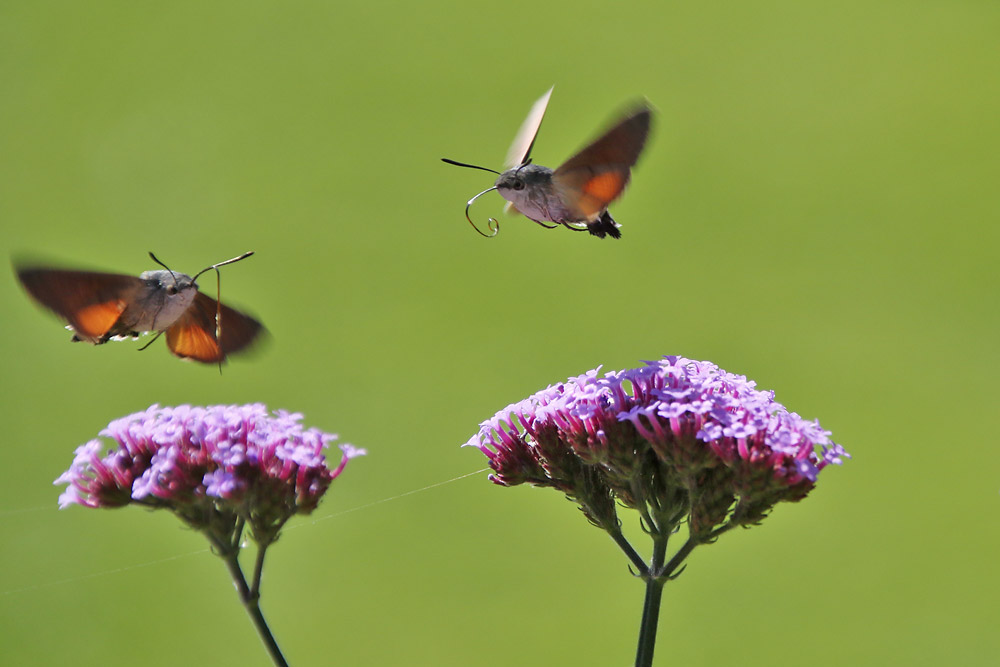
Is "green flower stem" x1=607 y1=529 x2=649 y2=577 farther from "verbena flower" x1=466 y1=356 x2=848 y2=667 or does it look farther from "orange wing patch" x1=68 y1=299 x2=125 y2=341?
"orange wing patch" x1=68 y1=299 x2=125 y2=341

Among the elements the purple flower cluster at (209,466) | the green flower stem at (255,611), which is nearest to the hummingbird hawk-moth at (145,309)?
the purple flower cluster at (209,466)

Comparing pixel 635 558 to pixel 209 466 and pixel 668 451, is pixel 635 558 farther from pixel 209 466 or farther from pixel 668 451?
pixel 209 466

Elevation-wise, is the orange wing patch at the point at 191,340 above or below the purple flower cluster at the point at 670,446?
below

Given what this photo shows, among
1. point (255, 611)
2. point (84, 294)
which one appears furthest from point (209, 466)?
point (84, 294)

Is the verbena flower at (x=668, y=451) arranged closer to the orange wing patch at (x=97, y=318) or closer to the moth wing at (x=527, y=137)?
the moth wing at (x=527, y=137)

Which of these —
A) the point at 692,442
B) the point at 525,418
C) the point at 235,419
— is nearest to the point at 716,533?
the point at 692,442

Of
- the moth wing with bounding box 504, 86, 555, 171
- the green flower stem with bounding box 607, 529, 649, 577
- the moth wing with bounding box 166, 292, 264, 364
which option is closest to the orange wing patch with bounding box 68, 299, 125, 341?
the moth wing with bounding box 166, 292, 264, 364

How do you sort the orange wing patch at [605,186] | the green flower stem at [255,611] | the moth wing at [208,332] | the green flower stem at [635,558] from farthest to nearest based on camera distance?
the moth wing at [208,332] → the orange wing patch at [605,186] → the green flower stem at [635,558] → the green flower stem at [255,611]
